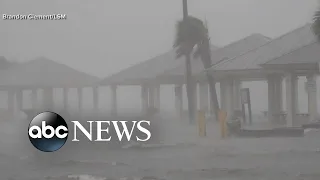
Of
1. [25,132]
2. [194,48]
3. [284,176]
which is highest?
[194,48]

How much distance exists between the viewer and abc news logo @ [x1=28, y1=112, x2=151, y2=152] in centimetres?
682

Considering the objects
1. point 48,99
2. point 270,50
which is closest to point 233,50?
point 270,50

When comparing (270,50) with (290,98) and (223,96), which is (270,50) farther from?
(223,96)

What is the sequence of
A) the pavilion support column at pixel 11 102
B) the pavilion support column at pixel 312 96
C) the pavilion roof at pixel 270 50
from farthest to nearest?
the pavilion roof at pixel 270 50 < the pavilion support column at pixel 312 96 < the pavilion support column at pixel 11 102

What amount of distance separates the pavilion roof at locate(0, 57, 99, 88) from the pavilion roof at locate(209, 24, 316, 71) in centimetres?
1265

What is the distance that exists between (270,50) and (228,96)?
19.6 ft

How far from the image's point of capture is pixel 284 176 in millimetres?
9836

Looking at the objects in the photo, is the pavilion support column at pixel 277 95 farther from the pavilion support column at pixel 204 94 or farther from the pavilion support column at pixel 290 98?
the pavilion support column at pixel 204 94

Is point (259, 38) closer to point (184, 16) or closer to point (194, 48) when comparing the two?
point (194, 48)

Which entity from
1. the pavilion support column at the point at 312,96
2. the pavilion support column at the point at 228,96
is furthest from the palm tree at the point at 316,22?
the pavilion support column at the point at 228,96

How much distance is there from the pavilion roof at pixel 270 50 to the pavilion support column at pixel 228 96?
11.6ft

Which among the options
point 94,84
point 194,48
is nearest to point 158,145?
point 94,84

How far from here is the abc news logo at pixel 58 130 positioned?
22.4 ft

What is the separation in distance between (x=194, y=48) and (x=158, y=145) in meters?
16.1
